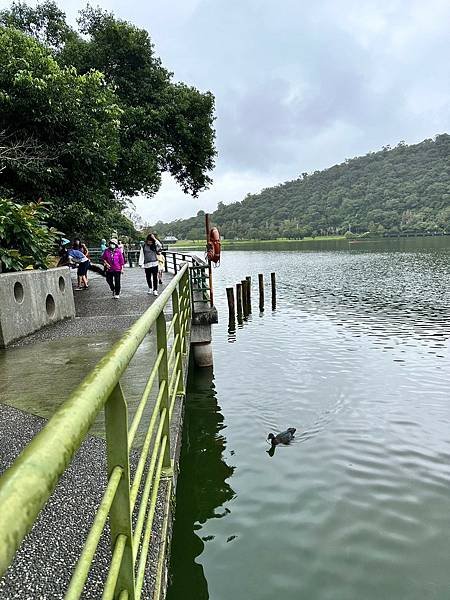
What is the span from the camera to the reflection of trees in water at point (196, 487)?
3972 millimetres

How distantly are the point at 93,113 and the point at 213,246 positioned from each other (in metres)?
5.10

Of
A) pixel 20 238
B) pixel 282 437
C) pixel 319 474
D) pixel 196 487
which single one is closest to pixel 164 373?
pixel 196 487

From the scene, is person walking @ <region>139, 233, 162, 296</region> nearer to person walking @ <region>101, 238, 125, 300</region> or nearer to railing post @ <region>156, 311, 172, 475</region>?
person walking @ <region>101, 238, 125, 300</region>

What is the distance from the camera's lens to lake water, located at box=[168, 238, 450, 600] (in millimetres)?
4020

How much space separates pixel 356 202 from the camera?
11069 cm

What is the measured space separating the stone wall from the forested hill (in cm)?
8915

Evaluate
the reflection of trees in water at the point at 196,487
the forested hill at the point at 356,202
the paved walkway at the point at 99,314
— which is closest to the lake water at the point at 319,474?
the reflection of trees in water at the point at 196,487

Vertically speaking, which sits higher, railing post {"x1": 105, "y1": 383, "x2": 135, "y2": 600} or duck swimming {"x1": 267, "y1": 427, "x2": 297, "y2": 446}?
railing post {"x1": 105, "y1": 383, "x2": 135, "y2": 600}

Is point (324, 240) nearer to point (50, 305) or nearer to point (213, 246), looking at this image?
point (213, 246)

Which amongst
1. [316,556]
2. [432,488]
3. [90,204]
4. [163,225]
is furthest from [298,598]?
[163,225]

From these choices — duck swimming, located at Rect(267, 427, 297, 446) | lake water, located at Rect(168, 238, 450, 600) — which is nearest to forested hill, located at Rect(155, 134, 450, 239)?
lake water, located at Rect(168, 238, 450, 600)

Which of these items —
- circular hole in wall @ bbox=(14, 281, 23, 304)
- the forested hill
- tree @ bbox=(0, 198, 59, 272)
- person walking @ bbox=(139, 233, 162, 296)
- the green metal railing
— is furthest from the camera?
the forested hill

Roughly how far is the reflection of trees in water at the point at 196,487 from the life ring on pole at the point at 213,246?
3445 millimetres

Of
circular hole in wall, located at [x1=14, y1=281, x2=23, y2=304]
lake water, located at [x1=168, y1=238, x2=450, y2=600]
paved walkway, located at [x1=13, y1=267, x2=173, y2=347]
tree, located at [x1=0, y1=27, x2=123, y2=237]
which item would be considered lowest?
lake water, located at [x1=168, y1=238, x2=450, y2=600]
